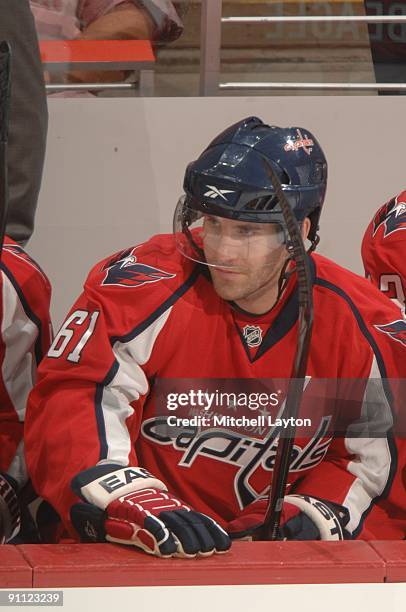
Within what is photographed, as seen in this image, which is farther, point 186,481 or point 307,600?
point 186,481

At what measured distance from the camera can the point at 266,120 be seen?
253 cm

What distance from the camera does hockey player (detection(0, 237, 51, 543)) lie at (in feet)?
5.54

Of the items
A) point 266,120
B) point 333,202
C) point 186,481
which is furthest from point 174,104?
point 186,481

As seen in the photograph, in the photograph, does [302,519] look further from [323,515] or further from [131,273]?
[131,273]

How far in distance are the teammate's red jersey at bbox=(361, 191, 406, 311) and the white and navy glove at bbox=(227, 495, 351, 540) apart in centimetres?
59

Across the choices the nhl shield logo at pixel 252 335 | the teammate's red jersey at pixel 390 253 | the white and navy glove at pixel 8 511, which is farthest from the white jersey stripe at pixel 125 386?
the teammate's red jersey at pixel 390 253

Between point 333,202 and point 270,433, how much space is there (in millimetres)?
1280

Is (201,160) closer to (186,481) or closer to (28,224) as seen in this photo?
(186,481)

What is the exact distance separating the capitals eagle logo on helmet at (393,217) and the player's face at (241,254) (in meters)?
0.59

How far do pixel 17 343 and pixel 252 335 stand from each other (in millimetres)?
364

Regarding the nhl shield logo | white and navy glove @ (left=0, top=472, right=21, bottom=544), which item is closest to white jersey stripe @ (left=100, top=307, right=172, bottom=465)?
the nhl shield logo

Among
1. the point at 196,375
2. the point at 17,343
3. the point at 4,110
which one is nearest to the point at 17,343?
the point at 17,343

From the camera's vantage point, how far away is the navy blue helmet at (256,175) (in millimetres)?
1502

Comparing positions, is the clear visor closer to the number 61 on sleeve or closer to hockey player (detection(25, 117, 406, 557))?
hockey player (detection(25, 117, 406, 557))
